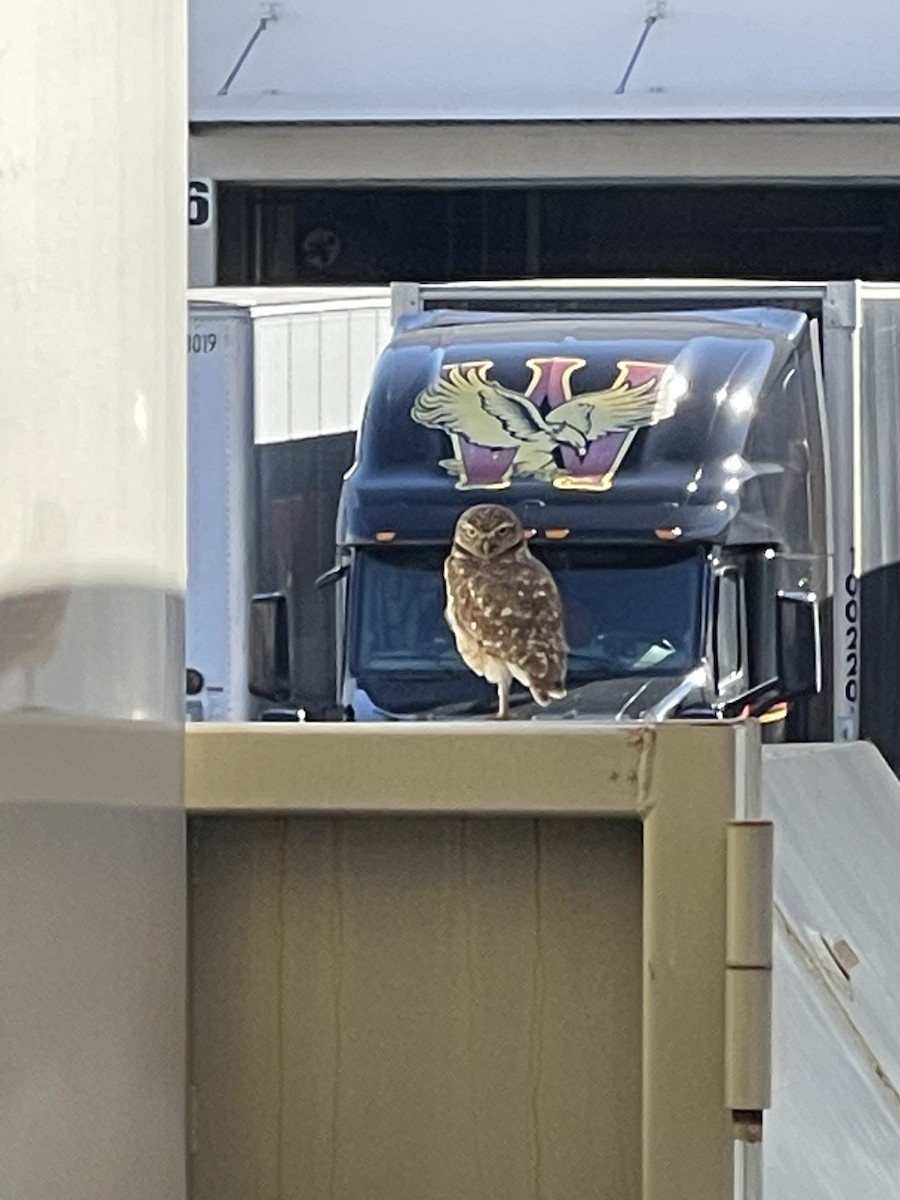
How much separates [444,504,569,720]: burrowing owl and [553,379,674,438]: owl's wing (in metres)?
1.67

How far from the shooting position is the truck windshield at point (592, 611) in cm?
763

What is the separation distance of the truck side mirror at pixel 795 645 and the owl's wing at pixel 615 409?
A: 0.95 meters

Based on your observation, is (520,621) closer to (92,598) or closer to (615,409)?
(615,409)

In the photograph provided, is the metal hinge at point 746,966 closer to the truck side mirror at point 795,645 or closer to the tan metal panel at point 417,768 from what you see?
the tan metal panel at point 417,768

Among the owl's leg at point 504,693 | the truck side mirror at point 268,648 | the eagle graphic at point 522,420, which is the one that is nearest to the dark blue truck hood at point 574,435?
the eagle graphic at point 522,420

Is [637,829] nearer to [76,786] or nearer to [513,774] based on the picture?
[513,774]

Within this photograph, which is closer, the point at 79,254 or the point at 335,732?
the point at 79,254

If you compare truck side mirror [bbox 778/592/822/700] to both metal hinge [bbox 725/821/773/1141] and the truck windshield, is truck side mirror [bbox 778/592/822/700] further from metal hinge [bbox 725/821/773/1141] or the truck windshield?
metal hinge [bbox 725/821/773/1141]

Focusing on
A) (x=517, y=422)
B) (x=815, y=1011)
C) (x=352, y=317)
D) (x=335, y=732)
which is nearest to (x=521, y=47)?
(x=352, y=317)

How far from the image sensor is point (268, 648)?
873 centimetres

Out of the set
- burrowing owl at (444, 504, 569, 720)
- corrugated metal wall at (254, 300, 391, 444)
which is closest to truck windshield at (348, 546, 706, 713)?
burrowing owl at (444, 504, 569, 720)

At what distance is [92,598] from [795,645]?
24.4ft

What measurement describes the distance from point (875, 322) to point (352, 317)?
2.15m

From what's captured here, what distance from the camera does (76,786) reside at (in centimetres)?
116
